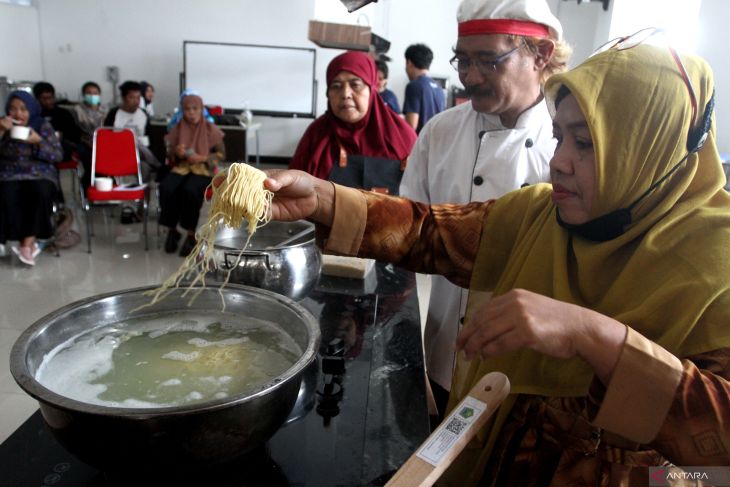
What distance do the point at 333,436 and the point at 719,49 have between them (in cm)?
707

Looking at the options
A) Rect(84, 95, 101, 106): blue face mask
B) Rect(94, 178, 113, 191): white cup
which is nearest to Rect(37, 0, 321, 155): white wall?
Rect(84, 95, 101, 106): blue face mask

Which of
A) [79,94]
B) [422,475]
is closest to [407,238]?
[422,475]

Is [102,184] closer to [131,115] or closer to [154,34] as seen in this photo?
[131,115]

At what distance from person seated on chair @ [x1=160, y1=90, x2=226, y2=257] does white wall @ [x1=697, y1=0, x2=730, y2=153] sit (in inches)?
225

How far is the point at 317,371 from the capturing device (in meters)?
1.24

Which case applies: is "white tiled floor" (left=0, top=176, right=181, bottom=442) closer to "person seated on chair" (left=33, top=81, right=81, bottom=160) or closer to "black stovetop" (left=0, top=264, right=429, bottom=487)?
"person seated on chair" (left=33, top=81, right=81, bottom=160)

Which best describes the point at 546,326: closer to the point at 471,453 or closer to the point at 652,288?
the point at 652,288

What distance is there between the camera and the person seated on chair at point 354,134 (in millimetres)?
→ 2596

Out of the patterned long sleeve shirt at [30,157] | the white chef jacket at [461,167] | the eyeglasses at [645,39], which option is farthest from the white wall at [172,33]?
the eyeglasses at [645,39]

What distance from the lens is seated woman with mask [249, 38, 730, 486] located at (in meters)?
0.75

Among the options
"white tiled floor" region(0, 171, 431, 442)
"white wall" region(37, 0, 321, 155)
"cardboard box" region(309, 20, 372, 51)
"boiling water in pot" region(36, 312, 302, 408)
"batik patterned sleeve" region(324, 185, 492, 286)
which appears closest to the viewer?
"boiling water in pot" region(36, 312, 302, 408)

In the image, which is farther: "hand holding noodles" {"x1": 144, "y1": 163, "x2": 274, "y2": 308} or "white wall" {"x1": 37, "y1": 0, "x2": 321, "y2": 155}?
"white wall" {"x1": 37, "y1": 0, "x2": 321, "y2": 155}

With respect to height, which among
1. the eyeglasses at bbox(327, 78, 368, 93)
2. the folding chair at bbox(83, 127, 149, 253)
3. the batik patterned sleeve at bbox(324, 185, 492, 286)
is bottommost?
the folding chair at bbox(83, 127, 149, 253)

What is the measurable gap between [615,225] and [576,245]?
9 cm
